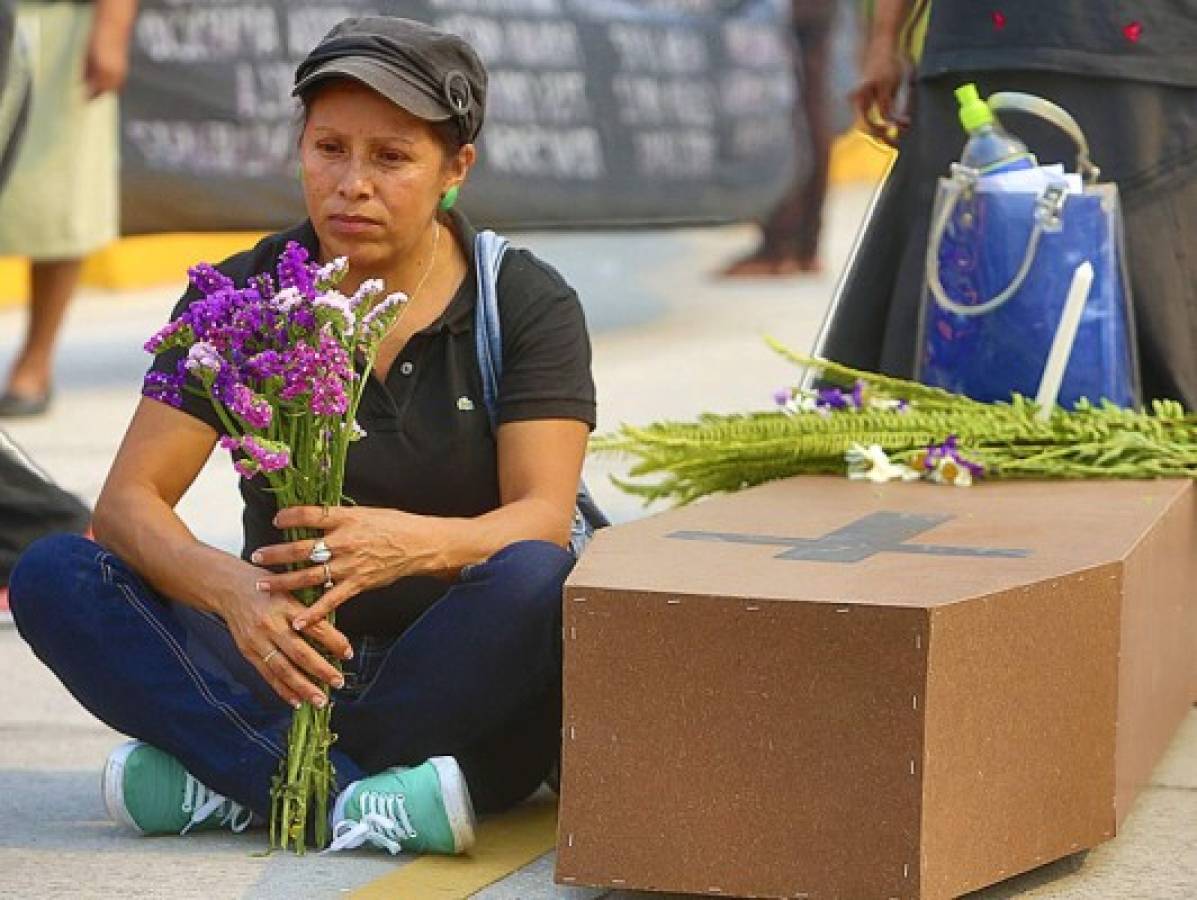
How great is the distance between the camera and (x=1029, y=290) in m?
4.50

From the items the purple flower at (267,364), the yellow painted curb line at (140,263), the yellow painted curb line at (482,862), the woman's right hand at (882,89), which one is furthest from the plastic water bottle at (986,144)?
the yellow painted curb line at (140,263)

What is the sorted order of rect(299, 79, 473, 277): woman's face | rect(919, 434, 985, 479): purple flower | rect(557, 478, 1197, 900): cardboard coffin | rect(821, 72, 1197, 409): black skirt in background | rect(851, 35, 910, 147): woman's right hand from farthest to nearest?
rect(851, 35, 910, 147): woman's right hand < rect(821, 72, 1197, 409): black skirt in background < rect(919, 434, 985, 479): purple flower < rect(299, 79, 473, 277): woman's face < rect(557, 478, 1197, 900): cardboard coffin

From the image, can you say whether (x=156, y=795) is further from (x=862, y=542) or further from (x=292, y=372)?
(x=862, y=542)

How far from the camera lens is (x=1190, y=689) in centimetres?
434

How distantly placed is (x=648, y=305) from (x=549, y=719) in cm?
657

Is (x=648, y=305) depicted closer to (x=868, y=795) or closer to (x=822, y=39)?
(x=822, y=39)

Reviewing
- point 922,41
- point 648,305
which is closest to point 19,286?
point 648,305

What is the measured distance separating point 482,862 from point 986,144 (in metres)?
1.51

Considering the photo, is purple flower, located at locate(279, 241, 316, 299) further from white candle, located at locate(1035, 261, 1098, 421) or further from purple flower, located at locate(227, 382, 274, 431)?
white candle, located at locate(1035, 261, 1098, 421)

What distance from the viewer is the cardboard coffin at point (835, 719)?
3.25 m

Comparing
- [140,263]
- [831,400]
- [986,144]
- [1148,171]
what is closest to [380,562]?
[831,400]

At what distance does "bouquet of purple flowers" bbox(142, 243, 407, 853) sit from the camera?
136 inches

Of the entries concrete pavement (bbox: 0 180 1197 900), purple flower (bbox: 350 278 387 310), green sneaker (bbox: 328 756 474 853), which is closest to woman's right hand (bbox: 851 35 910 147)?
concrete pavement (bbox: 0 180 1197 900)

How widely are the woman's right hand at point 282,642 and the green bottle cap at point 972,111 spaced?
4.95 feet
